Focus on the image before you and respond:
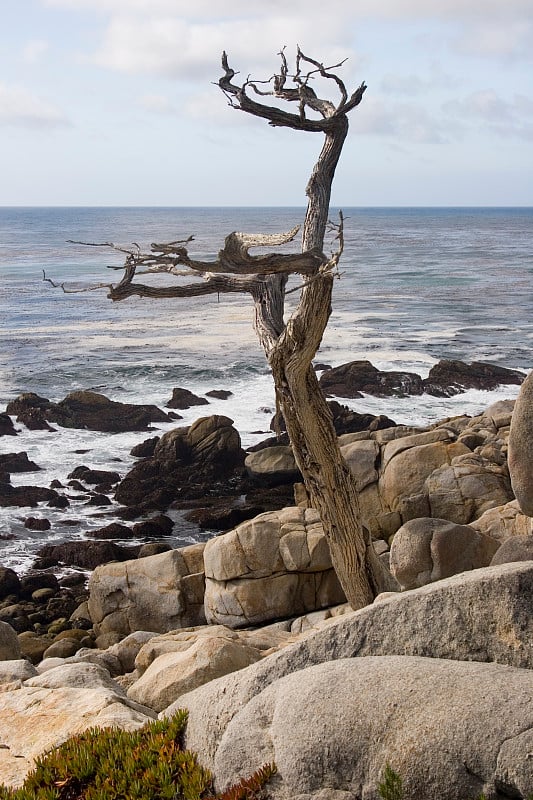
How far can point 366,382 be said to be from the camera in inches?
1550

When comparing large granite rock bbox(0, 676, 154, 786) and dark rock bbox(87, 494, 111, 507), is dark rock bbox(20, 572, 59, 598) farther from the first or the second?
large granite rock bbox(0, 676, 154, 786)

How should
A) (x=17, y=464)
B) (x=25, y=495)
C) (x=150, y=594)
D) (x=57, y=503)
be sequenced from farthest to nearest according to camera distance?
1. (x=17, y=464)
2. (x=25, y=495)
3. (x=57, y=503)
4. (x=150, y=594)

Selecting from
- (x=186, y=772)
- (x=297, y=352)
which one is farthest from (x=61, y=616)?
(x=186, y=772)

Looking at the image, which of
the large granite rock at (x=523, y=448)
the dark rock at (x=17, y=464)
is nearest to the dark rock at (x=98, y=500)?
the dark rock at (x=17, y=464)

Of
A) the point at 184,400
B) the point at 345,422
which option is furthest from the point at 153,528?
the point at 184,400

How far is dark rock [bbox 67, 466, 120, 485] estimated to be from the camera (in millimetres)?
28562

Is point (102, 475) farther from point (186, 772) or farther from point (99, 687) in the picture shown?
point (186, 772)

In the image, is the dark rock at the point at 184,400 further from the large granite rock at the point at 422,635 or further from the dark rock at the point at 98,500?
the large granite rock at the point at 422,635

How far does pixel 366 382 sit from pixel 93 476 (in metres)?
15.1

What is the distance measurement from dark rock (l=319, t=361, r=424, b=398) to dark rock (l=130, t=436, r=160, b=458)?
9.60 meters

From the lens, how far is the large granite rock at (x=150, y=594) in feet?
57.4

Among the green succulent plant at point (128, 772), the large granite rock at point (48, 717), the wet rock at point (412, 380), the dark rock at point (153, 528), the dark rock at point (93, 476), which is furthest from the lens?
the wet rock at point (412, 380)

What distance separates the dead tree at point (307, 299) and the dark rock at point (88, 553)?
986cm

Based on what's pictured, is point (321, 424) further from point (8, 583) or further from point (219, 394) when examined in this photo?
point (219, 394)
